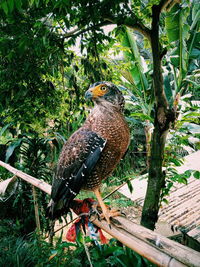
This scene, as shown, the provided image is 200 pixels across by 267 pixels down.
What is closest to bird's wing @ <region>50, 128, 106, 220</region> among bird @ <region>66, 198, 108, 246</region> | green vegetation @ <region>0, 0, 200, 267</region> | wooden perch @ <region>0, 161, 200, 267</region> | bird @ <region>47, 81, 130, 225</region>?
bird @ <region>47, 81, 130, 225</region>

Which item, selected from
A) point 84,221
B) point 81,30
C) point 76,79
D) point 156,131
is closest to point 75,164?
point 84,221

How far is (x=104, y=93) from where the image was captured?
5.11 ft

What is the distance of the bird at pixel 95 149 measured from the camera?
1.50 m

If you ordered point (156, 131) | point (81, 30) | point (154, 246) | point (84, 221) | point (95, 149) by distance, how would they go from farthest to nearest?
point (156, 131) < point (81, 30) < point (84, 221) < point (95, 149) < point (154, 246)

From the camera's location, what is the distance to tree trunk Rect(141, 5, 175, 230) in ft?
7.18

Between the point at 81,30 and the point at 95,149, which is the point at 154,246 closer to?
→ the point at 95,149

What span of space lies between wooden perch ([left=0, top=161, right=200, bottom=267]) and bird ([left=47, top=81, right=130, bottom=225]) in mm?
159

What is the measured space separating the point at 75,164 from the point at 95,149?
0.19 meters

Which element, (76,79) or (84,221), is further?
(76,79)

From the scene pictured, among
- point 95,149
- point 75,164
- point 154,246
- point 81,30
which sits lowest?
point 154,246

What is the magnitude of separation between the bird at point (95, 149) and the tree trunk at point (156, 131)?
77cm

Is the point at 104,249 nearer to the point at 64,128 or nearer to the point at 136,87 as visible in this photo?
the point at 64,128

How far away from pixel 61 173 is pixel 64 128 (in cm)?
186

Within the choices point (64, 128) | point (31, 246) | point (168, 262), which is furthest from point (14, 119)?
point (168, 262)
